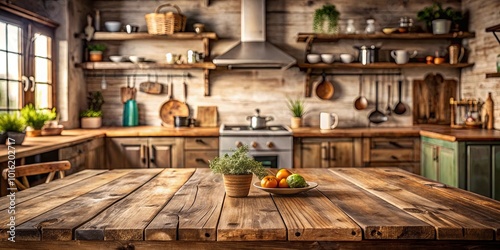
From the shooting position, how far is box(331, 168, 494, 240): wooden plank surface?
1649 mm

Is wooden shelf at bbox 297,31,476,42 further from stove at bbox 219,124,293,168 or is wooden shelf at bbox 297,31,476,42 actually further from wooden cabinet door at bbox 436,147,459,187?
wooden cabinet door at bbox 436,147,459,187

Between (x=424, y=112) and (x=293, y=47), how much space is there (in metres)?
1.62

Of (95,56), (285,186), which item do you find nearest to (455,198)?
(285,186)

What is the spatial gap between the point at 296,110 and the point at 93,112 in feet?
7.12

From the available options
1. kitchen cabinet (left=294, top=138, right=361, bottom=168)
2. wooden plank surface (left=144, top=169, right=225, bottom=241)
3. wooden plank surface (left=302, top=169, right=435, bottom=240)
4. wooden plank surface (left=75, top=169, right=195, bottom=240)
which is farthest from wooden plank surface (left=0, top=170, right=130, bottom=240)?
kitchen cabinet (left=294, top=138, right=361, bottom=168)

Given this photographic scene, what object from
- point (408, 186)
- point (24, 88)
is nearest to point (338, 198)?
point (408, 186)

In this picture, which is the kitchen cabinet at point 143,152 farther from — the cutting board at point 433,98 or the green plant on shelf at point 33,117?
the cutting board at point 433,98

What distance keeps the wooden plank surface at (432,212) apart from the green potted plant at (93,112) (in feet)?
11.7

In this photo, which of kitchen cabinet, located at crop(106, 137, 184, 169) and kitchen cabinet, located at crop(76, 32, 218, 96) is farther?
kitchen cabinet, located at crop(76, 32, 218, 96)

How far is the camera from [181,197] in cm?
222

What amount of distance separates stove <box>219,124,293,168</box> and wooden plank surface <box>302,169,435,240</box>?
2.51 meters

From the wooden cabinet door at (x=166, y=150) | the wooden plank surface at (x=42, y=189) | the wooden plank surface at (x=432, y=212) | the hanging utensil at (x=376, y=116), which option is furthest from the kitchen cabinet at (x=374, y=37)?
the wooden plank surface at (x=42, y=189)

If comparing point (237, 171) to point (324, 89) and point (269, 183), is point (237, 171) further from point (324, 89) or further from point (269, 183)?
point (324, 89)

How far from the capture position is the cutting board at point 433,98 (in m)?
5.91
